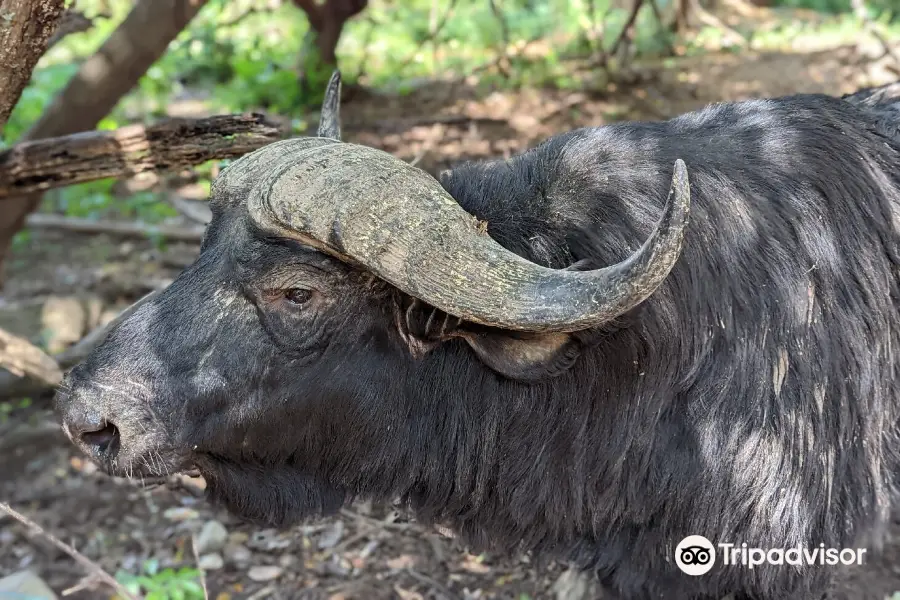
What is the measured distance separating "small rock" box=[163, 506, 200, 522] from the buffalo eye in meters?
2.46

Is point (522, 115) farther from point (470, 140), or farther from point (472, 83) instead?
point (472, 83)

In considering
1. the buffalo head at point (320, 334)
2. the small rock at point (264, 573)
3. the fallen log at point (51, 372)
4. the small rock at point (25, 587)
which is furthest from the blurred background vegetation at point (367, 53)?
the small rock at point (25, 587)

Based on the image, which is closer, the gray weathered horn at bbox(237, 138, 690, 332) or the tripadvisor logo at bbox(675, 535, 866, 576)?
the gray weathered horn at bbox(237, 138, 690, 332)

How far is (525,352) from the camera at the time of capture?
9.16 feet

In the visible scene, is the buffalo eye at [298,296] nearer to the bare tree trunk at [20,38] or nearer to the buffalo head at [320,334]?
the buffalo head at [320,334]

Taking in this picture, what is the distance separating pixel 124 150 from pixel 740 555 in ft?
11.3

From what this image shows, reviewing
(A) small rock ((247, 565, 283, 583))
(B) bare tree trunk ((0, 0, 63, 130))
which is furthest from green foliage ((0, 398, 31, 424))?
(B) bare tree trunk ((0, 0, 63, 130))

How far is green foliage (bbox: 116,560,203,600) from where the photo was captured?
12.6 ft

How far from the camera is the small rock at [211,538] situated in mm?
4430

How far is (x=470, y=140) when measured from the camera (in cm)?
888

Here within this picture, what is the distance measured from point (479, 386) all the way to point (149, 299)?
1.35 m

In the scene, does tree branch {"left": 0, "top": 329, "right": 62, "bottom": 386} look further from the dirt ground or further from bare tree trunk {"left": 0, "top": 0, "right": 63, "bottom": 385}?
bare tree trunk {"left": 0, "top": 0, "right": 63, "bottom": 385}

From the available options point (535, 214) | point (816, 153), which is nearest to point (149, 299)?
point (535, 214)

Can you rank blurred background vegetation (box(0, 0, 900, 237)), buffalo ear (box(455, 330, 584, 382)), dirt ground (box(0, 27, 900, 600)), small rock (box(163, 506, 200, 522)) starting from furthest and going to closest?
1. blurred background vegetation (box(0, 0, 900, 237))
2. small rock (box(163, 506, 200, 522))
3. dirt ground (box(0, 27, 900, 600))
4. buffalo ear (box(455, 330, 584, 382))
